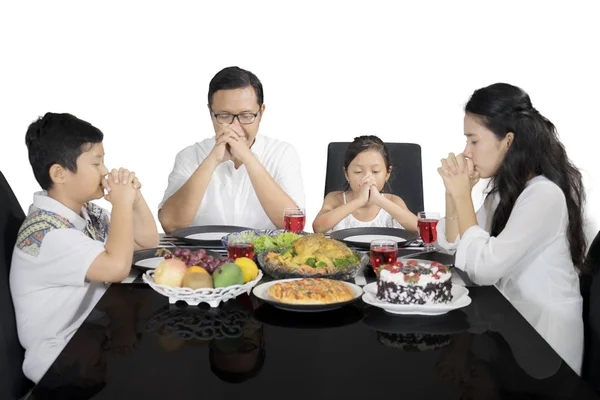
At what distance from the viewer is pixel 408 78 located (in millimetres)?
5332

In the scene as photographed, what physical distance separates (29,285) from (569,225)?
1.64m

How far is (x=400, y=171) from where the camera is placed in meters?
3.77

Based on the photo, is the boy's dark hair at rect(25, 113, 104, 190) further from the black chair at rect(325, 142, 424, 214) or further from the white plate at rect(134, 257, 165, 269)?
the black chair at rect(325, 142, 424, 214)

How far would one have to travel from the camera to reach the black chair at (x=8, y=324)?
2137 mm

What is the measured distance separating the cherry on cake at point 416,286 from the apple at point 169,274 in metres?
0.54

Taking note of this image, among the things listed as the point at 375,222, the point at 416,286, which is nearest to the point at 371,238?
the point at 375,222

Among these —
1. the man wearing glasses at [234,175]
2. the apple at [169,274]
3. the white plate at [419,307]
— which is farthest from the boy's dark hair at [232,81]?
the white plate at [419,307]

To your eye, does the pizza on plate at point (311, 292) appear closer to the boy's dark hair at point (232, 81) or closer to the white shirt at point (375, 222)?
the boy's dark hair at point (232, 81)

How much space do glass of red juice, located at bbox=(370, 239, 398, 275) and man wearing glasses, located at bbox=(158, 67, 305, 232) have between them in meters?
1.04

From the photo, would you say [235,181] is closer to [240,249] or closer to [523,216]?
[240,249]

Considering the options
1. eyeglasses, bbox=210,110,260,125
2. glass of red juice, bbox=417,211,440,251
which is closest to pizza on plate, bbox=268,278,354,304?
glass of red juice, bbox=417,211,440,251

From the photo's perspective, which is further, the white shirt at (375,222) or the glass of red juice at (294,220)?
the white shirt at (375,222)

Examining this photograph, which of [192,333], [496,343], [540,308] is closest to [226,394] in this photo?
[192,333]

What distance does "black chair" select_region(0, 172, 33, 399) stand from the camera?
2137mm
